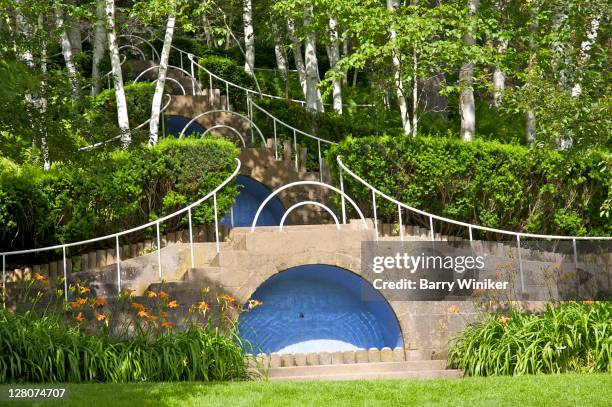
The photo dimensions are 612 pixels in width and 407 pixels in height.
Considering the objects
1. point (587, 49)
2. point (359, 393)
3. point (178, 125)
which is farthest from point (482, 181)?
point (178, 125)

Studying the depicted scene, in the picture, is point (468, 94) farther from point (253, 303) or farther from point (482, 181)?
point (253, 303)

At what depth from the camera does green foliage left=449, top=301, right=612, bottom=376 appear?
1109 cm

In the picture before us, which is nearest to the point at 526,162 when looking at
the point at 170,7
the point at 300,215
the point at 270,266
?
the point at 300,215

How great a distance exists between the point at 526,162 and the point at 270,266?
16.3 ft

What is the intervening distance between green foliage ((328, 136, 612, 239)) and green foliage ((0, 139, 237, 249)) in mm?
1859

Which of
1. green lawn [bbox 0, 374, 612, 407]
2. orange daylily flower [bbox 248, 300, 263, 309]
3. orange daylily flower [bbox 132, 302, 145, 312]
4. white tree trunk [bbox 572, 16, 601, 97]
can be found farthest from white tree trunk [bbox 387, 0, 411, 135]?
green lawn [bbox 0, 374, 612, 407]

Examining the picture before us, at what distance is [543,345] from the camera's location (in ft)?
37.0

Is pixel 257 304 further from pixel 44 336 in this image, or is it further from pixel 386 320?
pixel 44 336

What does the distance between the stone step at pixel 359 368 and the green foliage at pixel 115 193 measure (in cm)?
399

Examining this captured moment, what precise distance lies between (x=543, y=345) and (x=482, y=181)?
4320mm

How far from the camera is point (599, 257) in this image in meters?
13.7

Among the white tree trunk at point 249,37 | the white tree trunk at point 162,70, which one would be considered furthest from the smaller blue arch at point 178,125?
the white tree trunk at point 162,70

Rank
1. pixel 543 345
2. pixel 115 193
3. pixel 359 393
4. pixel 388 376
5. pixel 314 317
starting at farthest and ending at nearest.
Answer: pixel 115 193
pixel 314 317
pixel 388 376
pixel 543 345
pixel 359 393

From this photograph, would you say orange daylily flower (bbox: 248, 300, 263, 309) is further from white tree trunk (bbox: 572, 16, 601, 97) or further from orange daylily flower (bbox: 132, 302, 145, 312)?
white tree trunk (bbox: 572, 16, 601, 97)
